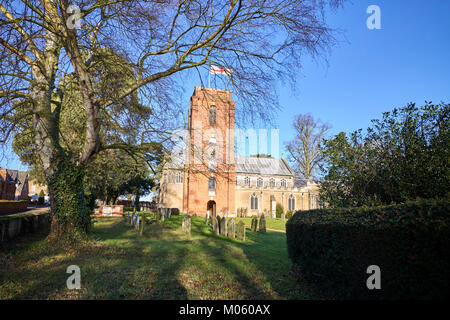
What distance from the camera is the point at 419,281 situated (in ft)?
11.0

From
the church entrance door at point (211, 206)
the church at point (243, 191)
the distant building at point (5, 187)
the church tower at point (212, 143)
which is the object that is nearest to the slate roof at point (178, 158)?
the church tower at point (212, 143)

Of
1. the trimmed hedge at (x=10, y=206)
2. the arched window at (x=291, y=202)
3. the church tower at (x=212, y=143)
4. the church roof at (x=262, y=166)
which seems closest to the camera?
the church tower at (x=212, y=143)

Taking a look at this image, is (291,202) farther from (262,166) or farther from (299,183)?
(262,166)

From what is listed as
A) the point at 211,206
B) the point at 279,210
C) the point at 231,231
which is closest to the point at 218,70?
the point at 231,231

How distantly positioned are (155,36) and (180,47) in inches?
33.7

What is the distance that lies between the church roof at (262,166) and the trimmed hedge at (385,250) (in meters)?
36.8

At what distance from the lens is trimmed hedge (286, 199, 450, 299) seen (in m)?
3.22

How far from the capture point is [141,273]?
6.22 meters

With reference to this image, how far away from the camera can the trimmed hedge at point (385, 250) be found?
3.22 m

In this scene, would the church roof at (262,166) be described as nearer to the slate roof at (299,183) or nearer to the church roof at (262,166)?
the church roof at (262,166)

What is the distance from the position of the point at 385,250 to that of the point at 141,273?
5.07 metres

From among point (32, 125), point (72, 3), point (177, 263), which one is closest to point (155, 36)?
point (72, 3)

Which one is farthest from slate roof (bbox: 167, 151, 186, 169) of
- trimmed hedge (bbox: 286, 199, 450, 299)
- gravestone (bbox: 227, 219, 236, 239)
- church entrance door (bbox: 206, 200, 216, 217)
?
church entrance door (bbox: 206, 200, 216, 217)
